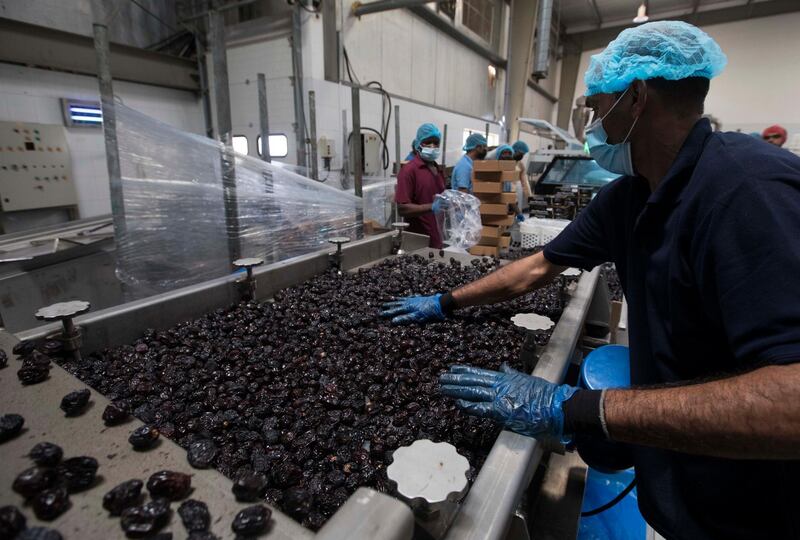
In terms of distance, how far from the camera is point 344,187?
686cm

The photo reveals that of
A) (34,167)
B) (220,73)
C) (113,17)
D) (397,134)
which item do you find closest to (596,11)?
(397,134)

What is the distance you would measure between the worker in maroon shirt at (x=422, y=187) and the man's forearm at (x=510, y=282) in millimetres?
2125

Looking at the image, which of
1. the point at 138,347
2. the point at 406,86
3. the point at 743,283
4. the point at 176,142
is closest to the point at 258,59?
the point at 406,86

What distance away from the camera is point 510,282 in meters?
2.04

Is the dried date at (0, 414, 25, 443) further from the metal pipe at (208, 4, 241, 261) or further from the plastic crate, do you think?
the plastic crate

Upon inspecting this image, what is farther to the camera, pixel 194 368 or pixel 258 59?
pixel 258 59

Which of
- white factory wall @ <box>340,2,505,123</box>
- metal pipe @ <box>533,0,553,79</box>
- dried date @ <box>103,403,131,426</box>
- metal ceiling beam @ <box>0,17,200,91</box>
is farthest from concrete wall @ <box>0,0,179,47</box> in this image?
metal pipe @ <box>533,0,553,79</box>

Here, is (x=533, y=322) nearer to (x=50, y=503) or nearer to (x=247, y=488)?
(x=247, y=488)

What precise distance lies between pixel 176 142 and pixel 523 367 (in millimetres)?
2533

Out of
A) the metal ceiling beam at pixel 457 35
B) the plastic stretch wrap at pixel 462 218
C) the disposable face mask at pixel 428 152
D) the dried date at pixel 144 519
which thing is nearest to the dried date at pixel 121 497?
the dried date at pixel 144 519

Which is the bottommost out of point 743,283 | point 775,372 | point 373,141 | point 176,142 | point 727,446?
point 727,446

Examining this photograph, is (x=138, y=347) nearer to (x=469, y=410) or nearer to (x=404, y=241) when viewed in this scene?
(x=469, y=410)

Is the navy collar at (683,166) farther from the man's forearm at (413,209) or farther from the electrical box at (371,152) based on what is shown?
the electrical box at (371,152)

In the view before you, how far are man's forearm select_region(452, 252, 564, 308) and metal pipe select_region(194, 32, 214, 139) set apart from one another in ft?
20.9
